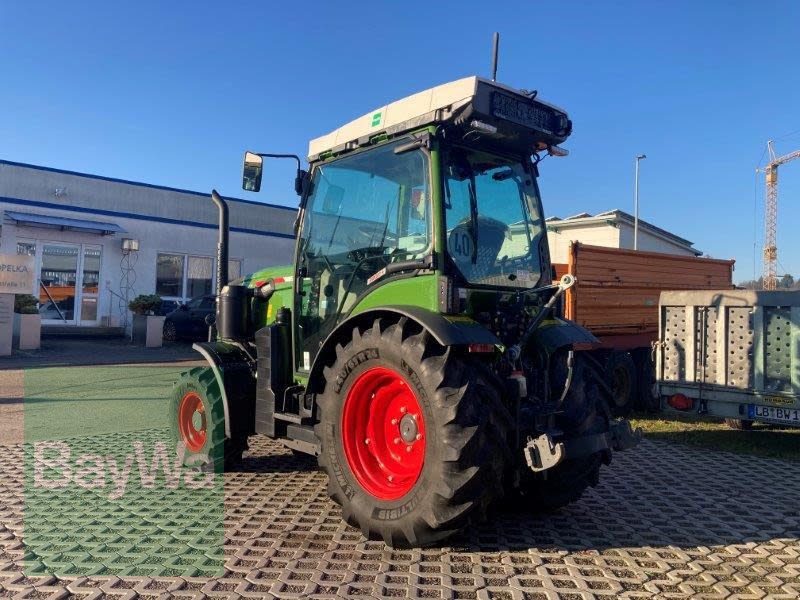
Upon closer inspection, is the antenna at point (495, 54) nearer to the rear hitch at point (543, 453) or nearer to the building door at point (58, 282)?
the rear hitch at point (543, 453)

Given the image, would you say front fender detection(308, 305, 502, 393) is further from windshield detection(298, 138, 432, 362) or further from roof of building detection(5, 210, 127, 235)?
roof of building detection(5, 210, 127, 235)

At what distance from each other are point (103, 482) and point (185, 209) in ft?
58.5

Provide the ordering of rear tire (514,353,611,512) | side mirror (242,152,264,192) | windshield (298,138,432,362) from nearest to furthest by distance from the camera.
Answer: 1. rear tire (514,353,611,512)
2. windshield (298,138,432,362)
3. side mirror (242,152,264,192)

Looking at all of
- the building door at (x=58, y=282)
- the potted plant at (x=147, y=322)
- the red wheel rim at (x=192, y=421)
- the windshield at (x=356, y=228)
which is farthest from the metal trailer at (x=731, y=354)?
the building door at (x=58, y=282)

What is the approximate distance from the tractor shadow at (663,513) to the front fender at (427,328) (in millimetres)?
1172

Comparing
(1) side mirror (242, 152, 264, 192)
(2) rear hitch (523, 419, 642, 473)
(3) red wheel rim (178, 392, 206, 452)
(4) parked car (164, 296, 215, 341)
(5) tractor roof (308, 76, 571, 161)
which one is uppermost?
(5) tractor roof (308, 76, 571, 161)

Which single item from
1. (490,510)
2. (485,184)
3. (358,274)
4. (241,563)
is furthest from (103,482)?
(485,184)

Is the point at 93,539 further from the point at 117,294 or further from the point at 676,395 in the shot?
the point at 117,294

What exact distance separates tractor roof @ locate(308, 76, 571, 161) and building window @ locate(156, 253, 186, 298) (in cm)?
1702

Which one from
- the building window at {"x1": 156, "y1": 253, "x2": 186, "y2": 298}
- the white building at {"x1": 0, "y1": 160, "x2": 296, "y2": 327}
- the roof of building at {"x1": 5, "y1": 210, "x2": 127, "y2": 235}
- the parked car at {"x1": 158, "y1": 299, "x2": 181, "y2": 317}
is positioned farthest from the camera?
the building window at {"x1": 156, "y1": 253, "x2": 186, "y2": 298}

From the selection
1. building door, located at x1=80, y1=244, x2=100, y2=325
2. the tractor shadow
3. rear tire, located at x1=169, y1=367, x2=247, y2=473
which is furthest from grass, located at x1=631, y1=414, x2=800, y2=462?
building door, located at x1=80, y1=244, x2=100, y2=325

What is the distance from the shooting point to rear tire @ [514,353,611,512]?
3957 millimetres

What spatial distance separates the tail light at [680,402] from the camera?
6.91 m
